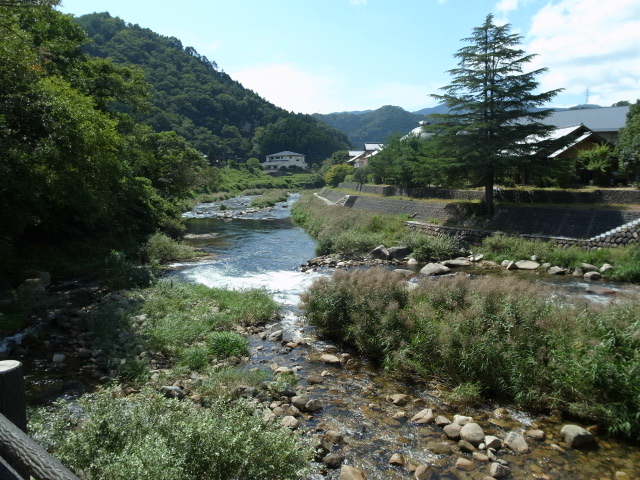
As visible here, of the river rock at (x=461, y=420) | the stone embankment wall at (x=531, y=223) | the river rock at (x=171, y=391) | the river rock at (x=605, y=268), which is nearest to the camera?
the river rock at (x=461, y=420)

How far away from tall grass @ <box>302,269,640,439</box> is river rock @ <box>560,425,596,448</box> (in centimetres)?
37

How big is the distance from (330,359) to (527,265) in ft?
42.0

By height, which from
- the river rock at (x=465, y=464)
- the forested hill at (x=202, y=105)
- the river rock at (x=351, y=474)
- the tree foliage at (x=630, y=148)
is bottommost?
the river rock at (x=465, y=464)

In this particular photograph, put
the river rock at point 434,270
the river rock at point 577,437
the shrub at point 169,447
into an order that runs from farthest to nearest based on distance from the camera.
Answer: the river rock at point 434,270
the river rock at point 577,437
the shrub at point 169,447

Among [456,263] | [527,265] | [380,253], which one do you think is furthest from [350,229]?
[527,265]

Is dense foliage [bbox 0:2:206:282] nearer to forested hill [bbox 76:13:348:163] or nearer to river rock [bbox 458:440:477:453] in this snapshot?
river rock [bbox 458:440:477:453]

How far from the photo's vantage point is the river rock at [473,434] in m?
5.94

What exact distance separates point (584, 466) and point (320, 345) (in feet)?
18.1

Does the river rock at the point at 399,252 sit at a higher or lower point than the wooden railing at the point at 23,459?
lower

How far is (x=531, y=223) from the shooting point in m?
22.5

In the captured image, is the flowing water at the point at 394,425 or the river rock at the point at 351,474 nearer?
the river rock at the point at 351,474

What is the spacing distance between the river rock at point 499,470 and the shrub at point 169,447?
2.33m

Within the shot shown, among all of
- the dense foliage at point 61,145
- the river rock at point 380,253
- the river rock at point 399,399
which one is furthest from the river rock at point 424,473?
the river rock at point 380,253

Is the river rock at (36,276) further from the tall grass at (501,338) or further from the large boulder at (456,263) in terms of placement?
the large boulder at (456,263)
